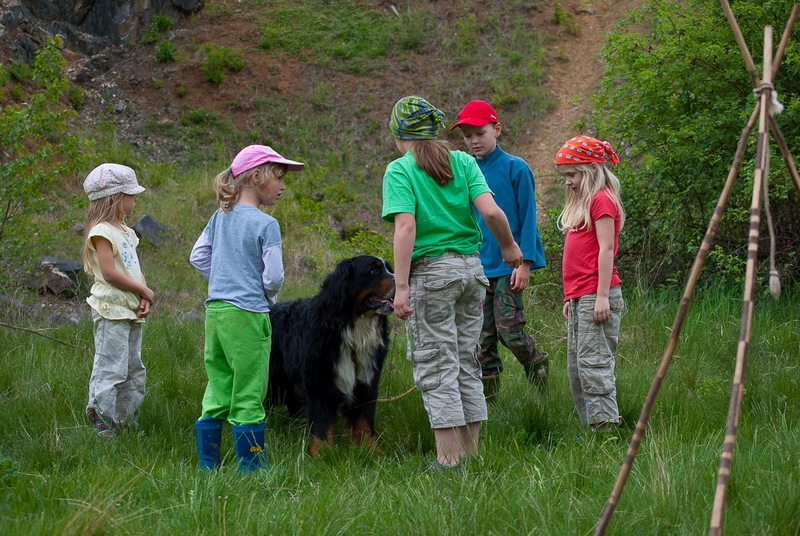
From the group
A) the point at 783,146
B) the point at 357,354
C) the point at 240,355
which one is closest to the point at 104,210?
the point at 240,355

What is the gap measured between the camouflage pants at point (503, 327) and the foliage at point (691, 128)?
2996mm

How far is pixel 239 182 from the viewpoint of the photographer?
15.0 feet

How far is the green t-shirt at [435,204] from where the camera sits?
4.20 meters

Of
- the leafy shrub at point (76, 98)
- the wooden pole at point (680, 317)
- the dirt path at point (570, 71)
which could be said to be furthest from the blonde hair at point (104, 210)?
the leafy shrub at point (76, 98)

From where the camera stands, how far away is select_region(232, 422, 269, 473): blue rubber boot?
4.30 metres

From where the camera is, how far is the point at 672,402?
5.15 metres

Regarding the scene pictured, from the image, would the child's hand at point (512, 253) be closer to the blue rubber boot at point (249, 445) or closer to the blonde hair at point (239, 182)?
the blonde hair at point (239, 182)

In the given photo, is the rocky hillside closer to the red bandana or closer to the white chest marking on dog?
the red bandana

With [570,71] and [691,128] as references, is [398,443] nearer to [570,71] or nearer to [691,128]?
[691,128]

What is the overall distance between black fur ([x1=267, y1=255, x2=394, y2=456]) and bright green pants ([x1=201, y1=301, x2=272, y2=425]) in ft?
1.89

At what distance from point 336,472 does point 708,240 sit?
2.51 m

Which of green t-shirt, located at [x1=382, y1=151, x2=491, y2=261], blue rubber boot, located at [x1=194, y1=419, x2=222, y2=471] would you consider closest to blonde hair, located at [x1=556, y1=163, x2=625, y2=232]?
green t-shirt, located at [x1=382, y1=151, x2=491, y2=261]

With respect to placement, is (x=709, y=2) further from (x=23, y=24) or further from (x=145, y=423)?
(x=23, y=24)

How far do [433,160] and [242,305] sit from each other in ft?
4.39
